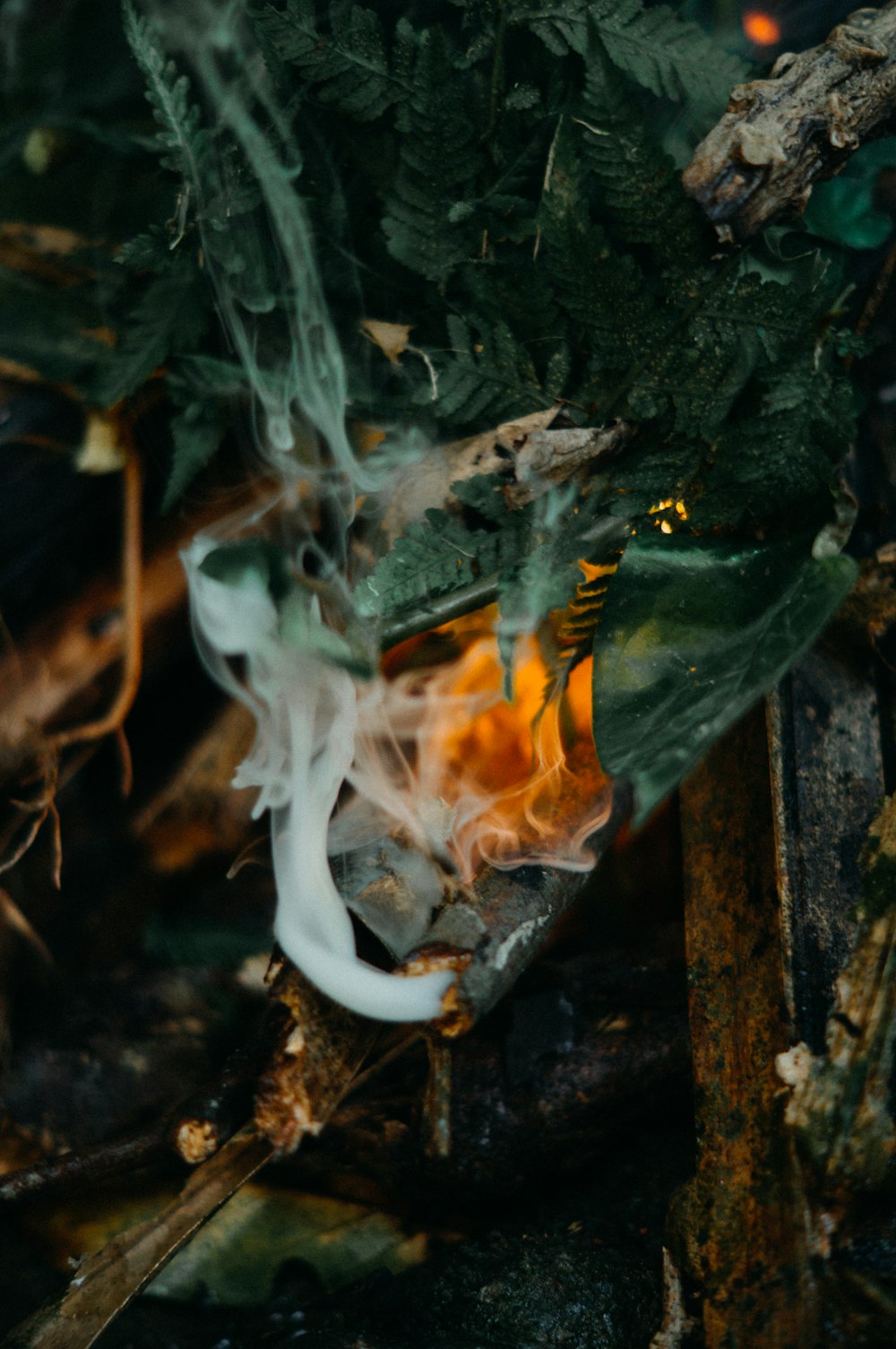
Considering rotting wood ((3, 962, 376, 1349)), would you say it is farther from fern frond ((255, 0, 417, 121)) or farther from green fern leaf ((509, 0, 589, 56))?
green fern leaf ((509, 0, 589, 56))

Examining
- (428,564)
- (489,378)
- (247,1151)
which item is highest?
(489,378)

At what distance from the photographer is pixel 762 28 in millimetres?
1815

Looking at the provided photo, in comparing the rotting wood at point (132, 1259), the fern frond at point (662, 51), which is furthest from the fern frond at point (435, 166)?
the rotting wood at point (132, 1259)

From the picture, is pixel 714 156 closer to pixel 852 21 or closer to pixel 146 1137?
pixel 852 21

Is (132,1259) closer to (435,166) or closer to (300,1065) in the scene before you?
(300,1065)

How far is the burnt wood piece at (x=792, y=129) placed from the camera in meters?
→ 1.52

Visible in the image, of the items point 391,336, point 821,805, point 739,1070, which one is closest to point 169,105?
point 391,336

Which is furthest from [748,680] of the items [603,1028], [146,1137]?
[146,1137]

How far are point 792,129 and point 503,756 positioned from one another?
1226 mm

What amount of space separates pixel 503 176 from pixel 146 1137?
6.23 feet

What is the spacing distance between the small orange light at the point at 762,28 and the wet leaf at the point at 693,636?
1094 mm

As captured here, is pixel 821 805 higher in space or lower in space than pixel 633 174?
lower

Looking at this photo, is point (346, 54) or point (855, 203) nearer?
point (346, 54)

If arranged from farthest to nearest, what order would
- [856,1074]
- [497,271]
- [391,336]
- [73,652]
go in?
[73,652], [391,336], [497,271], [856,1074]
